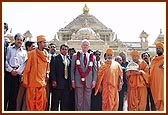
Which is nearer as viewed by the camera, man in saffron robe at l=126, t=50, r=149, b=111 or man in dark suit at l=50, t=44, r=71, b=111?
man in dark suit at l=50, t=44, r=71, b=111

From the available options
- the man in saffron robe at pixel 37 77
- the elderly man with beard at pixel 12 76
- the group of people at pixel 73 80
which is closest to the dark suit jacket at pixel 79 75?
the group of people at pixel 73 80

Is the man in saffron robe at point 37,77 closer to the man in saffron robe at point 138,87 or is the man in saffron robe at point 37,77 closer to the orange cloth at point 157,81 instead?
the man in saffron robe at point 138,87

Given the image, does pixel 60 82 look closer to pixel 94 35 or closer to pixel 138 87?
pixel 138 87

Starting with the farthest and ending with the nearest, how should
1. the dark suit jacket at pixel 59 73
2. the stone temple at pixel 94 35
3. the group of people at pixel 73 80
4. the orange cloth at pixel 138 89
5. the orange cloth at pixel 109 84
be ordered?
1. the stone temple at pixel 94 35
2. the orange cloth at pixel 138 89
3. the orange cloth at pixel 109 84
4. the dark suit jacket at pixel 59 73
5. the group of people at pixel 73 80

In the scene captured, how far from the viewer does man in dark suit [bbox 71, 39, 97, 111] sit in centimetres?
638

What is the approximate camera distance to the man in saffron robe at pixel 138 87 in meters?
6.73

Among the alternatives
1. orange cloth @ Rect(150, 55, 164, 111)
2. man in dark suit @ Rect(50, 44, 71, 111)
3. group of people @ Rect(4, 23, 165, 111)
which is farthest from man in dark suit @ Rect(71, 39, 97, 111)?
orange cloth @ Rect(150, 55, 164, 111)

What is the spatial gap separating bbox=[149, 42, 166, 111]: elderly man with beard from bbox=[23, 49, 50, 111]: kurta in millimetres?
2006

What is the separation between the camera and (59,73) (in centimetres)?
640

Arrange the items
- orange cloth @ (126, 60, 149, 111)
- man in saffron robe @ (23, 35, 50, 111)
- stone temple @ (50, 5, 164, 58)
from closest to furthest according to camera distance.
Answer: man in saffron robe @ (23, 35, 50, 111) < orange cloth @ (126, 60, 149, 111) < stone temple @ (50, 5, 164, 58)

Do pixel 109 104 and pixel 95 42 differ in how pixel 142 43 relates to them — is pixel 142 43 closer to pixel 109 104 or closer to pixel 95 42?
pixel 95 42

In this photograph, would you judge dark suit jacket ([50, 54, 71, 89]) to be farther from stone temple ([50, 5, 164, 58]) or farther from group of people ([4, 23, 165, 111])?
stone temple ([50, 5, 164, 58])

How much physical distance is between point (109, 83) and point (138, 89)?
0.65m

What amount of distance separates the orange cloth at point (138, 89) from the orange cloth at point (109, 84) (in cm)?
32
